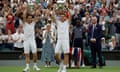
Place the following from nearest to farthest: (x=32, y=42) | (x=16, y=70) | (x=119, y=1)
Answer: (x=32, y=42)
(x=16, y=70)
(x=119, y=1)

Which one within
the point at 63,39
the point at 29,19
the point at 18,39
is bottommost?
the point at 18,39

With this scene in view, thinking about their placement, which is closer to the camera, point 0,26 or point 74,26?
point 74,26

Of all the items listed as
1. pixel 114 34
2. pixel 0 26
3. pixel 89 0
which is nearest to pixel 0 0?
pixel 0 26

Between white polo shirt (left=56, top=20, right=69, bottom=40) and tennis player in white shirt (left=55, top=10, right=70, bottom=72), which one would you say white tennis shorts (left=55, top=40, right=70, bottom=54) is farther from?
white polo shirt (left=56, top=20, right=69, bottom=40)

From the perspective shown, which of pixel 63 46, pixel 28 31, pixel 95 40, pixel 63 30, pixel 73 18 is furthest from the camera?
pixel 73 18

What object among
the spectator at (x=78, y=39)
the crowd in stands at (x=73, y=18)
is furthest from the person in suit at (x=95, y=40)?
the crowd in stands at (x=73, y=18)

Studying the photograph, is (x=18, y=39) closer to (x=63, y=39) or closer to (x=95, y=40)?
(x=95, y=40)

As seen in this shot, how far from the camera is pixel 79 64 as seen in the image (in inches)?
956

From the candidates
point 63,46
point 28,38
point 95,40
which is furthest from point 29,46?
point 95,40

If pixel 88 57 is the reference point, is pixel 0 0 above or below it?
above

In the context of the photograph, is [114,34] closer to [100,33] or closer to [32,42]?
[100,33]

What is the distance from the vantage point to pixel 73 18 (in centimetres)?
2605

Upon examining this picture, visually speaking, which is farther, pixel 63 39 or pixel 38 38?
pixel 38 38

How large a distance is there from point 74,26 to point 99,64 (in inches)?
88.6
